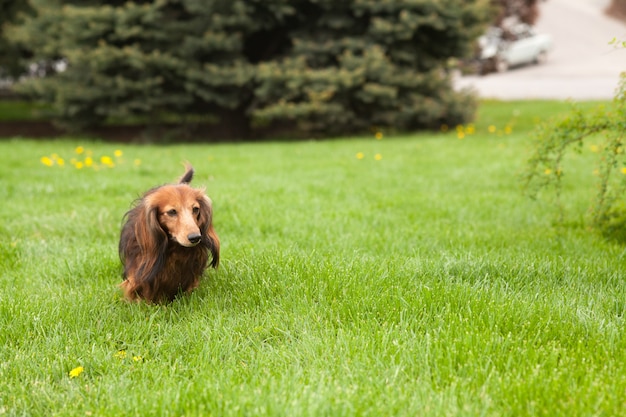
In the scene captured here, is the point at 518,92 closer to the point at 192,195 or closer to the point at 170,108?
the point at 170,108

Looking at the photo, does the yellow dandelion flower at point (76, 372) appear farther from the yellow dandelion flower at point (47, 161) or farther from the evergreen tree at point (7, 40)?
the evergreen tree at point (7, 40)

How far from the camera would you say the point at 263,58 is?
13.3 metres

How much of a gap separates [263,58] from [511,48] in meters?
17.6

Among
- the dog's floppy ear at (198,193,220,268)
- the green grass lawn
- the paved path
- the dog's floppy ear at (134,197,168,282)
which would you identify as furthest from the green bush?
the paved path

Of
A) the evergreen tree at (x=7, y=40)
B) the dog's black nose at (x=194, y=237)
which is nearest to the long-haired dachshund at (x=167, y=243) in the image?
the dog's black nose at (x=194, y=237)

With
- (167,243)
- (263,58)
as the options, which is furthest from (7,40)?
(167,243)

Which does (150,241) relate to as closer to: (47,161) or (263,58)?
(47,161)

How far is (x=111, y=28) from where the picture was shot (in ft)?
38.1

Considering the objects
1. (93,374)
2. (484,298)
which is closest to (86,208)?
(93,374)

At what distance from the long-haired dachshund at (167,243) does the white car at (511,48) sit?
1926 centimetres

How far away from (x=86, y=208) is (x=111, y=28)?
7160 mm

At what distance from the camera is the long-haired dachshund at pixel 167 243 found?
10.5ft

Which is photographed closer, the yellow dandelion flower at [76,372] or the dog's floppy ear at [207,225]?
the yellow dandelion flower at [76,372]

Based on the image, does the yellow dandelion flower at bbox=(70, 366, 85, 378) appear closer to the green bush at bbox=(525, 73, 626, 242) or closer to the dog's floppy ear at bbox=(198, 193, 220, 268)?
the dog's floppy ear at bbox=(198, 193, 220, 268)
